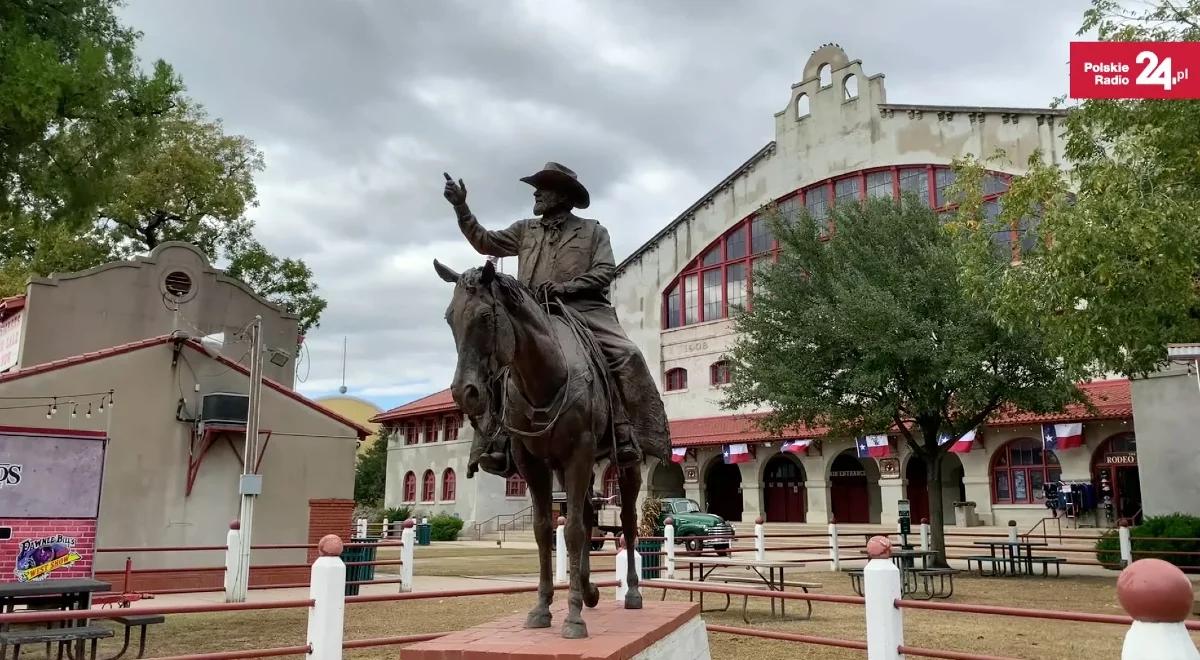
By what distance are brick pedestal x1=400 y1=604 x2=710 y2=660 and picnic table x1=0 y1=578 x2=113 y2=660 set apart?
4271 millimetres

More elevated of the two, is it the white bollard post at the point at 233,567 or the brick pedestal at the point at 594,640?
the brick pedestal at the point at 594,640

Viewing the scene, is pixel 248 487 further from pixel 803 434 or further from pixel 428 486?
pixel 428 486

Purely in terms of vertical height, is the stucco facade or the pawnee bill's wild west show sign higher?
the stucco facade

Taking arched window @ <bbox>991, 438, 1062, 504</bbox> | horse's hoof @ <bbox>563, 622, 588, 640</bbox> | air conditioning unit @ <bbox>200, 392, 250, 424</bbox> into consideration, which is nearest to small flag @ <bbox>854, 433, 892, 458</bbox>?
arched window @ <bbox>991, 438, 1062, 504</bbox>

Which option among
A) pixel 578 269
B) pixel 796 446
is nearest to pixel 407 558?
pixel 578 269

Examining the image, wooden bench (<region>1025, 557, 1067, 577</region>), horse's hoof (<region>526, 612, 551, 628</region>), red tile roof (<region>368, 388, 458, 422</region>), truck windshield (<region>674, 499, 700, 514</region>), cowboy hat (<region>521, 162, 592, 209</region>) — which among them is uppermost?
red tile roof (<region>368, 388, 458, 422</region>)

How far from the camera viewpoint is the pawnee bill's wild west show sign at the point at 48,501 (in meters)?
11.0

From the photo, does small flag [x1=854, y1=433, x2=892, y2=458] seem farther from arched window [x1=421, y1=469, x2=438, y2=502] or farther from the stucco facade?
arched window [x1=421, y1=469, x2=438, y2=502]

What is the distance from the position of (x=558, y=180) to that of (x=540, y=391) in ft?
6.33

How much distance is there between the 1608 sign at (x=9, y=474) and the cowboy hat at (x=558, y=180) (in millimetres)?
8705

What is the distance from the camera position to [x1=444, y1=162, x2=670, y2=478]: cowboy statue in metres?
6.09

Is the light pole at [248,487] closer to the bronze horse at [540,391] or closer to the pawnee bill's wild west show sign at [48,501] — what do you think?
the pawnee bill's wild west show sign at [48,501]

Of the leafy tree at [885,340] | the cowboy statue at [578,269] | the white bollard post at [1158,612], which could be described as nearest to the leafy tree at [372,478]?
the leafy tree at [885,340]

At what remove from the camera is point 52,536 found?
37.2 feet
